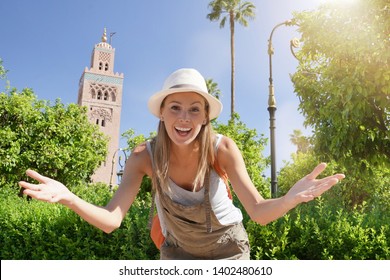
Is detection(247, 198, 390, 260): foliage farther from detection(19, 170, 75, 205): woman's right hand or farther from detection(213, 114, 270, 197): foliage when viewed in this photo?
detection(213, 114, 270, 197): foliage

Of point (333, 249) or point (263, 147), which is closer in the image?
point (333, 249)

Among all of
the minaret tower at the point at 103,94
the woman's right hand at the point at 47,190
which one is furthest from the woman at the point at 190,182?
the minaret tower at the point at 103,94

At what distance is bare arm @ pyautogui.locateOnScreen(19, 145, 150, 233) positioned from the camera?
2258 millimetres

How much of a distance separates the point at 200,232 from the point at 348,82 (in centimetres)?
849

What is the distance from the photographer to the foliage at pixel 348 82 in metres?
10.1

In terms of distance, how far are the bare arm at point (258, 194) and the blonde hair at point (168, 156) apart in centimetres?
8

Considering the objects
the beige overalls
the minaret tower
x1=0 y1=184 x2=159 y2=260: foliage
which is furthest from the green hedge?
the minaret tower

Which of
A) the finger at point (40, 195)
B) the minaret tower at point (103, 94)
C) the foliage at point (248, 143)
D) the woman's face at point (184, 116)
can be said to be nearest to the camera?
the finger at point (40, 195)

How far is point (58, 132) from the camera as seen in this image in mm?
23984

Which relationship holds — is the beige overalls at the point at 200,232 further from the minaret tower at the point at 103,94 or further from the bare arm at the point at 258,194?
the minaret tower at the point at 103,94
